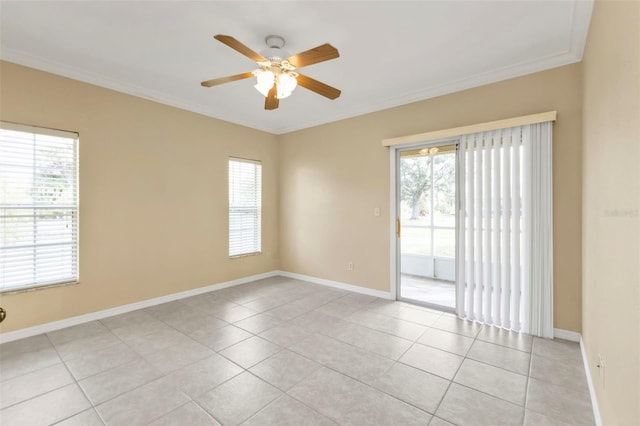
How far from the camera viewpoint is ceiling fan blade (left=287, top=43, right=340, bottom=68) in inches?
77.3

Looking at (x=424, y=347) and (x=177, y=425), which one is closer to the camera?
(x=177, y=425)

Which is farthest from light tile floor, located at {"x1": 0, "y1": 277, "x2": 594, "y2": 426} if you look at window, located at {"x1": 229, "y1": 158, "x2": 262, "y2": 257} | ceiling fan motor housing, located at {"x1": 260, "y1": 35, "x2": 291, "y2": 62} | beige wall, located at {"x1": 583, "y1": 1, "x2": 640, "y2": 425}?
ceiling fan motor housing, located at {"x1": 260, "y1": 35, "x2": 291, "y2": 62}

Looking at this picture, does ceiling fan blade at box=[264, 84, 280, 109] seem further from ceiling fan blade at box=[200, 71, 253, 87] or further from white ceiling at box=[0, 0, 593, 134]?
white ceiling at box=[0, 0, 593, 134]

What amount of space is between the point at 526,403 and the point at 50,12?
453 cm

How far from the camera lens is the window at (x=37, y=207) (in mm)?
2729

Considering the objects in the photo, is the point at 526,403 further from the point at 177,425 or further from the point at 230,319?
the point at 230,319

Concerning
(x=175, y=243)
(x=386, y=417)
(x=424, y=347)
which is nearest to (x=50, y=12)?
(x=175, y=243)

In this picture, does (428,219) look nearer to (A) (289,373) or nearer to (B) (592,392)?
(B) (592,392)

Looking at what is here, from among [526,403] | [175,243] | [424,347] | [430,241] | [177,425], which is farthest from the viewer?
[430,241]

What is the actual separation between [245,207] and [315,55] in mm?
3350

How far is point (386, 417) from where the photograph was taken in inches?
Answer: 69.3

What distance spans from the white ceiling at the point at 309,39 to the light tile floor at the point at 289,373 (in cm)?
280

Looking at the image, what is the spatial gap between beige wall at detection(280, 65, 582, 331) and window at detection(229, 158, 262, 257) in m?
0.52

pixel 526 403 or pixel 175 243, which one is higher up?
pixel 175 243
